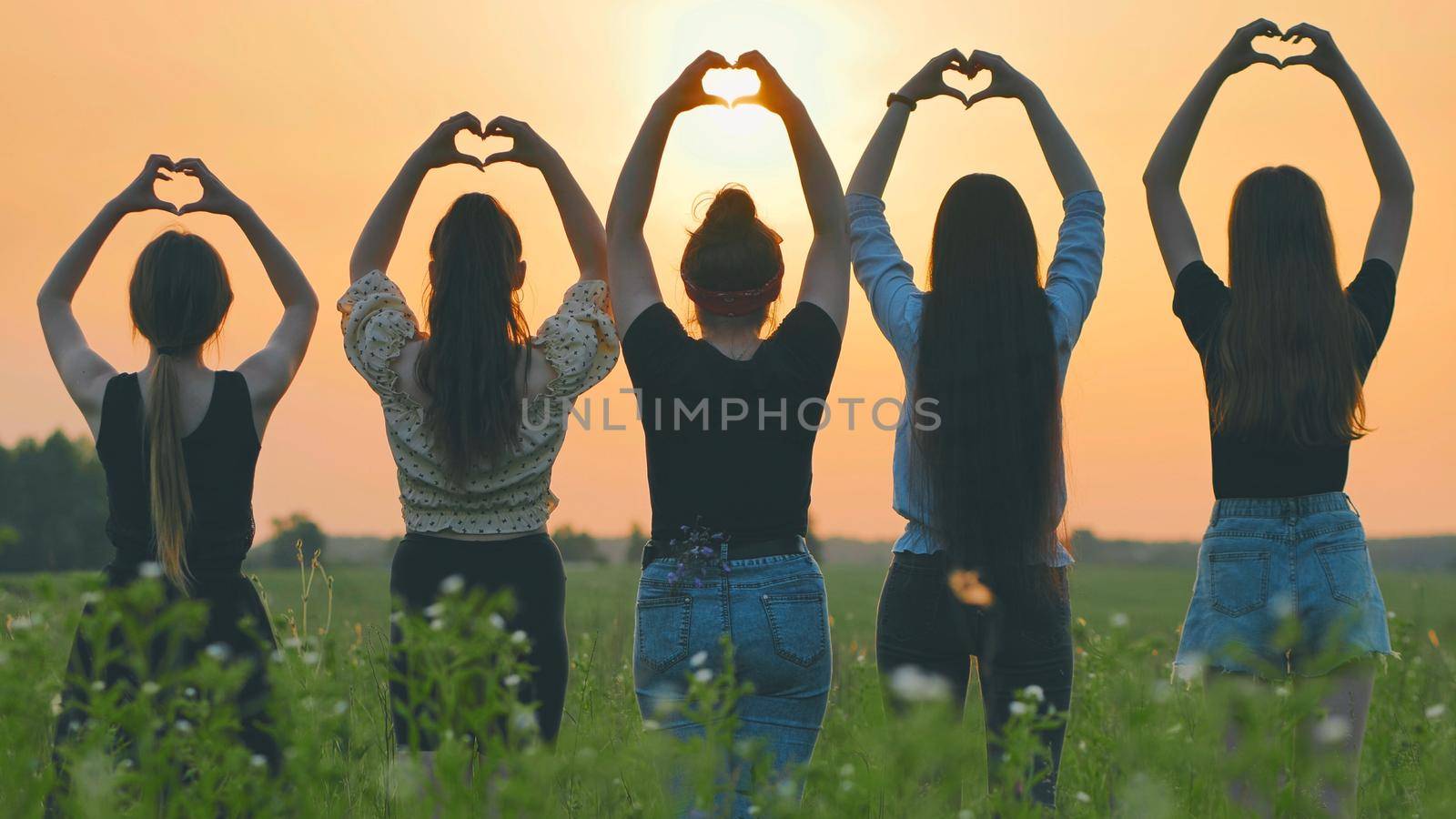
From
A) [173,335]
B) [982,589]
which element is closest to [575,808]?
[982,589]

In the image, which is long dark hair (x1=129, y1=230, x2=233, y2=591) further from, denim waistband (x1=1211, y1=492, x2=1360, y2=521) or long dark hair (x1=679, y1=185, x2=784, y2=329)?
denim waistband (x1=1211, y1=492, x2=1360, y2=521)

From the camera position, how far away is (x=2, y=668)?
3.17m

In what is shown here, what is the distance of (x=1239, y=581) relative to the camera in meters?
4.53

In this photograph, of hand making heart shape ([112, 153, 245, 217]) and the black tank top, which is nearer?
the black tank top

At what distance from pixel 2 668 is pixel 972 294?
9.60 ft

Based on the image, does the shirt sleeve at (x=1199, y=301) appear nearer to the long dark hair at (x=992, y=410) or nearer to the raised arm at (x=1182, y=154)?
the raised arm at (x=1182, y=154)

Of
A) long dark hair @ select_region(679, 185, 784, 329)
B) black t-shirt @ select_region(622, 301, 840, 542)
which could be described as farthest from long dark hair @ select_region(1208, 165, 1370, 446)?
long dark hair @ select_region(679, 185, 784, 329)

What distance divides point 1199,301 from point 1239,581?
1.01m

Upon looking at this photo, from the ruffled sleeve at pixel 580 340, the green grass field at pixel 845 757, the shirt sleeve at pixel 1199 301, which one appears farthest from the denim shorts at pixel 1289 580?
the ruffled sleeve at pixel 580 340

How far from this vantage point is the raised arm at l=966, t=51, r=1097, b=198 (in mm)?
4879

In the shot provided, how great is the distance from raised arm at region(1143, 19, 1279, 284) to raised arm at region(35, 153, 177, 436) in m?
3.86

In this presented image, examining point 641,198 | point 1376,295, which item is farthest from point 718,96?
point 1376,295

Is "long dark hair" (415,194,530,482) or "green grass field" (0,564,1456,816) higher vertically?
"long dark hair" (415,194,530,482)

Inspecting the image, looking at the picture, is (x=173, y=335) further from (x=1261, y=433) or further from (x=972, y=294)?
(x=1261, y=433)
